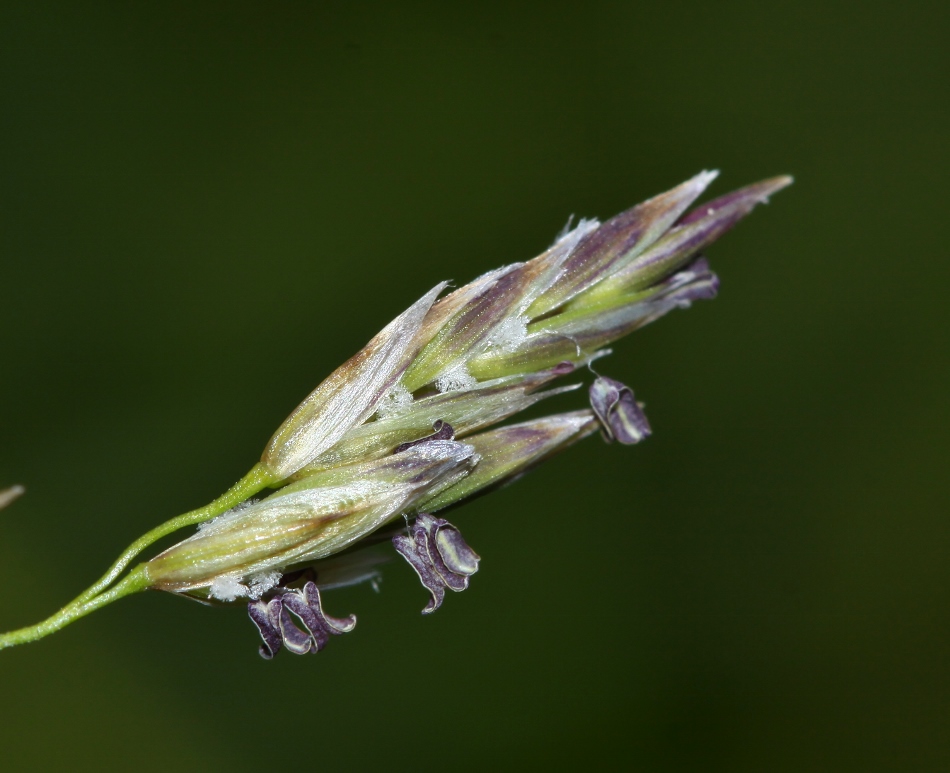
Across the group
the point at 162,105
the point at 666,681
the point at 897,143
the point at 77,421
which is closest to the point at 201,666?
the point at 77,421

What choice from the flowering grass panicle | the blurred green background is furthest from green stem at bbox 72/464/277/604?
the blurred green background

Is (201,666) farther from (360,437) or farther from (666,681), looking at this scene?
(360,437)

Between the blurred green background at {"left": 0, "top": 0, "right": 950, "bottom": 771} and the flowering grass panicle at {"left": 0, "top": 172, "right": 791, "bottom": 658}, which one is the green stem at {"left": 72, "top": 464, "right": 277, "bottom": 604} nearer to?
the flowering grass panicle at {"left": 0, "top": 172, "right": 791, "bottom": 658}

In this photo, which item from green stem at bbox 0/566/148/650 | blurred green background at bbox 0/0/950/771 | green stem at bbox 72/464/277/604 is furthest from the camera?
blurred green background at bbox 0/0/950/771

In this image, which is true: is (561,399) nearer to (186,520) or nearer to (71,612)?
(186,520)

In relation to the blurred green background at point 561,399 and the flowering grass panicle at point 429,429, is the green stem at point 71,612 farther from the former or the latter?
the blurred green background at point 561,399

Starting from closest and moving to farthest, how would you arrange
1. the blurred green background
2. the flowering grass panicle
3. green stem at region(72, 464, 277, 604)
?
green stem at region(72, 464, 277, 604) < the flowering grass panicle < the blurred green background
